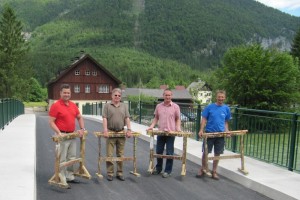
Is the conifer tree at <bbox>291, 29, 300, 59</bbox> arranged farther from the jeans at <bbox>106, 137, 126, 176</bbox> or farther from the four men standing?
the jeans at <bbox>106, 137, 126, 176</bbox>

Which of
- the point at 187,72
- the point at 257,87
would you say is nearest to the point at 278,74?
the point at 257,87

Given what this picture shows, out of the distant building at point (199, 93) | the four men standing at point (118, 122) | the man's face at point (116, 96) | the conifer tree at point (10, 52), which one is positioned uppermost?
the conifer tree at point (10, 52)

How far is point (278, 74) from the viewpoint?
38125mm

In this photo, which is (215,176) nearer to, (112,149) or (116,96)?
(112,149)

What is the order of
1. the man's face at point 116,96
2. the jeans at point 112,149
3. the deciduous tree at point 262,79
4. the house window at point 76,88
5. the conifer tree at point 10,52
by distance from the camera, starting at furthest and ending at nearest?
the house window at point 76,88 < the conifer tree at point 10,52 < the deciduous tree at point 262,79 < the jeans at point 112,149 < the man's face at point 116,96

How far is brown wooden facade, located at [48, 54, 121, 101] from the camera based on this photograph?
207 ft

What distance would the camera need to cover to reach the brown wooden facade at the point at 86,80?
63000 mm

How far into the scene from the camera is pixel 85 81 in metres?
63.8

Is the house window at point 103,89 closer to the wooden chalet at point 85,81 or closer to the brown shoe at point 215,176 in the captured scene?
the wooden chalet at point 85,81

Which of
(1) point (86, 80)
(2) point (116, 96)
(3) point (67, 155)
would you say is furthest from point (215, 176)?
(1) point (86, 80)

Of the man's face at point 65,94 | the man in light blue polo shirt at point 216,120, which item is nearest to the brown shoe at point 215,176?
the man in light blue polo shirt at point 216,120

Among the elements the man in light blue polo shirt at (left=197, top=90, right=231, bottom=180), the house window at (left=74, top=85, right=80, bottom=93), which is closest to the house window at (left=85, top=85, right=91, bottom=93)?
the house window at (left=74, top=85, right=80, bottom=93)

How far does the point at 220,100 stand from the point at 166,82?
455 feet

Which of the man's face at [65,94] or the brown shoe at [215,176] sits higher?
the man's face at [65,94]
